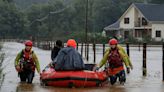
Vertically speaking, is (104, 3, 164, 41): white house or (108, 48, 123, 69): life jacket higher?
(104, 3, 164, 41): white house

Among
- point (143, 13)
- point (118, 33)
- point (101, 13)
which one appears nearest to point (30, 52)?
point (143, 13)

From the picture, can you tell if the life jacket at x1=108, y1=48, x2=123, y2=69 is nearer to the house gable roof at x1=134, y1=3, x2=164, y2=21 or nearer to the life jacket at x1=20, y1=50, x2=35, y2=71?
the life jacket at x1=20, y1=50, x2=35, y2=71

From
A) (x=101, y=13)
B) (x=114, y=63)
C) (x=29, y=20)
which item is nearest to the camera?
(x=114, y=63)

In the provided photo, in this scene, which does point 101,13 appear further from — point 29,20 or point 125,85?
point 125,85

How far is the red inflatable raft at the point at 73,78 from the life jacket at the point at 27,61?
1096mm

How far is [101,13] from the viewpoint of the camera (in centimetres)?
11594

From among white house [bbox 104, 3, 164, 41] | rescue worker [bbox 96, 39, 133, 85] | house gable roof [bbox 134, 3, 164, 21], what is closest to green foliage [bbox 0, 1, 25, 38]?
white house [bbox 104, 3, 164, 41]

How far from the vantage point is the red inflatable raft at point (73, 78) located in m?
14.7

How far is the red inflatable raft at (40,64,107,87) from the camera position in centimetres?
1473

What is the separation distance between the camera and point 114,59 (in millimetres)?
15938

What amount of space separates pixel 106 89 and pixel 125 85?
1398mm

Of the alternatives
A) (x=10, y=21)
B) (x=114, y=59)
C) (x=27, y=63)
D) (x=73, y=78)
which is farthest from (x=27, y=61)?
(x=10, y=21)

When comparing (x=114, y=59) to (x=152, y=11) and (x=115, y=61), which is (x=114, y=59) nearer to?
(x=115, y=61)

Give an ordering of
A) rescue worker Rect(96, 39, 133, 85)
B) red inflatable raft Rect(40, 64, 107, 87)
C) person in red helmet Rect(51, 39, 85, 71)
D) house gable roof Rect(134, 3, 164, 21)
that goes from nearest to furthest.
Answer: red inflatable raft Rect(40, 64, 107, 87)
person in red helmet Rect(51, 39, 85, 71)
rescue worker Rect(96, 39, 133, 85)
house gable roof Rect(134, 3, 164, 21)
